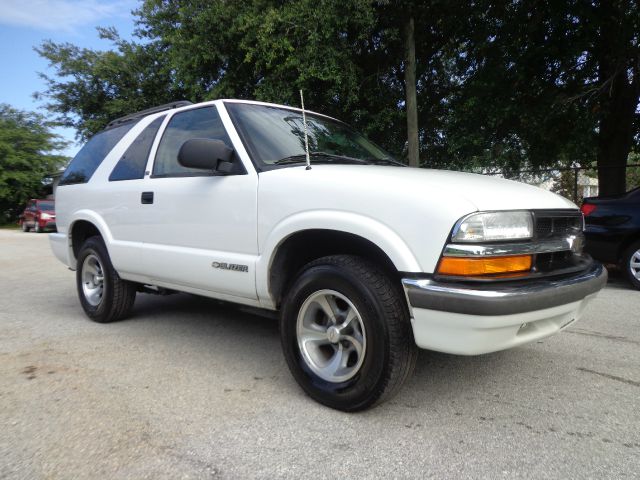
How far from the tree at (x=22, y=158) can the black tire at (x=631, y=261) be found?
33433 millimetres

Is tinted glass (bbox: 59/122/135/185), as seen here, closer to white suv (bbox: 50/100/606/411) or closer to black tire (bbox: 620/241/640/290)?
white suv (bbox: 50/100/606/411)

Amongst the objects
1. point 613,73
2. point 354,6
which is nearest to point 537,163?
point 613,73

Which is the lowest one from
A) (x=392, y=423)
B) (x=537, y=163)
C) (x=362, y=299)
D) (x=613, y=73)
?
(x=392, y=423)

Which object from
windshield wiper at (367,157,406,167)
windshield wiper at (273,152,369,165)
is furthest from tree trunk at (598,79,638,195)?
windshield wiper at (273,152,369,165)

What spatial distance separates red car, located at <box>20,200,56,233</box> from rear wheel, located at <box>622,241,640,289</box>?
23.1m

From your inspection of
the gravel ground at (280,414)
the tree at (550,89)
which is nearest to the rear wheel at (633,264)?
the gravel ground at (280,414)

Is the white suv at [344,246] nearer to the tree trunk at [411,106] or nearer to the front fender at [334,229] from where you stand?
the front fender at [334,229]

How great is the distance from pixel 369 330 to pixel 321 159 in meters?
1.33

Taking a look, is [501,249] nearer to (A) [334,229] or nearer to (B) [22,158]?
(A) [334,229]

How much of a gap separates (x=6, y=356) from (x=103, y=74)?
1625 cm

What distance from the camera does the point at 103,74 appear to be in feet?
56.8

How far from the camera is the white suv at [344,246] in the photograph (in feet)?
7.46

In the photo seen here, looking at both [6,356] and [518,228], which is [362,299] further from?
[6,356]

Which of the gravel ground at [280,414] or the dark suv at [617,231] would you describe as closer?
the gravel ground at [280,414]
